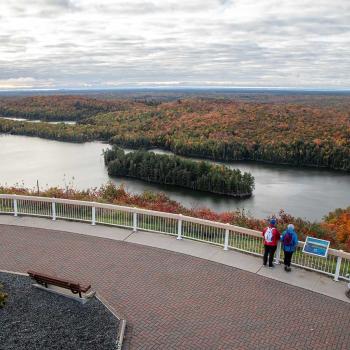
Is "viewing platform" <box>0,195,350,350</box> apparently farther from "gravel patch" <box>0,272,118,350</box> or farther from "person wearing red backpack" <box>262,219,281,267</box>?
"person wearing red backpack" <box>262,219,281,267</box>

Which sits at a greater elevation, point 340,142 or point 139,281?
point 139,281

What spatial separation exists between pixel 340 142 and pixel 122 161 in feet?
173

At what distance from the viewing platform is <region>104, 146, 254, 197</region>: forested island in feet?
165

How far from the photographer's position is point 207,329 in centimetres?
836

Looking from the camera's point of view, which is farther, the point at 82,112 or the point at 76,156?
the point at 82,112

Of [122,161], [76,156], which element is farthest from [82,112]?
[122,161]

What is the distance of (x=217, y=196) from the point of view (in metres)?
64.5

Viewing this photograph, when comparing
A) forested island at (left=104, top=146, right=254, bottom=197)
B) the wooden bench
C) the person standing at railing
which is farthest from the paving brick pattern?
forested island at (left=104, top=146, right=254, bottom=197)

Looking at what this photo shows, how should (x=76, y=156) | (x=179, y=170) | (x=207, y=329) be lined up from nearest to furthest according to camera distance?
(x=207, y=329), (x=179, y=170), (x=76, y=156)

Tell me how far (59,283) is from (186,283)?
2997mm

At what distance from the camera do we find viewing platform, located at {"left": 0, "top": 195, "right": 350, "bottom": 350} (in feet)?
26.8

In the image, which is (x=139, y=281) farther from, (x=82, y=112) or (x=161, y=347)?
(x=82, y=112)

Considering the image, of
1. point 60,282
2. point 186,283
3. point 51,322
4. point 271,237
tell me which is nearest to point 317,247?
point 271,237

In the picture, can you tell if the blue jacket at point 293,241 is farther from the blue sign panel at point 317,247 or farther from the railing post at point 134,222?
the railing post at point 134,222
